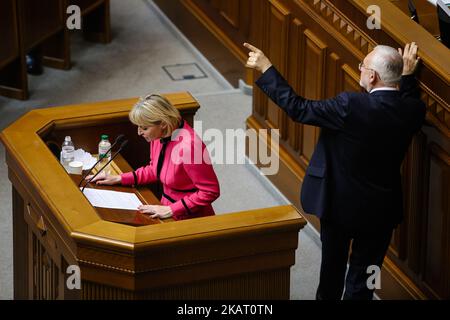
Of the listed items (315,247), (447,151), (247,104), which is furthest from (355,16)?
(247,104)

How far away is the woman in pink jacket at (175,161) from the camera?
470cm

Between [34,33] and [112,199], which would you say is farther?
[34,33]

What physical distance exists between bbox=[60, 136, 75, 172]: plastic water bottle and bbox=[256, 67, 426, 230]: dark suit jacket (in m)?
0.95

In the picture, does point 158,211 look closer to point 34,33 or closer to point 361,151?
point 361,151

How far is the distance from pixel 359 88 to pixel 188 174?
108 cm

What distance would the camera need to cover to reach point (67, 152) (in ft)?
16.7

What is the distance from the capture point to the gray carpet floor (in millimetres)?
6082

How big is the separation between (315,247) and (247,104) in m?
1.76

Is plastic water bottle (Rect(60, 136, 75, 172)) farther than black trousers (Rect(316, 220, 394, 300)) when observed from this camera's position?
Yes

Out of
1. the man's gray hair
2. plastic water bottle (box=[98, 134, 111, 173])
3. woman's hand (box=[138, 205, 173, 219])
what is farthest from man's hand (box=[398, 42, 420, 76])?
plastic water bottle (box=[98, 134, 111, 173])

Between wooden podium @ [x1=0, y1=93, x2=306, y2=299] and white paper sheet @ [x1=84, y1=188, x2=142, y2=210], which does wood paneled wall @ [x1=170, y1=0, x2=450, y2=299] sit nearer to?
wooden podium @ [x1=0, y1=93, x2=306, y2=299]

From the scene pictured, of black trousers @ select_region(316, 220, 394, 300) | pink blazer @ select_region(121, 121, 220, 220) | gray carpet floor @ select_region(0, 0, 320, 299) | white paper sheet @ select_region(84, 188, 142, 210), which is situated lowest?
gray carpet floor @ select_region(0, 0, 320, 299)

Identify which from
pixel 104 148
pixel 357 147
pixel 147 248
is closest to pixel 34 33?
pixel 104 148
